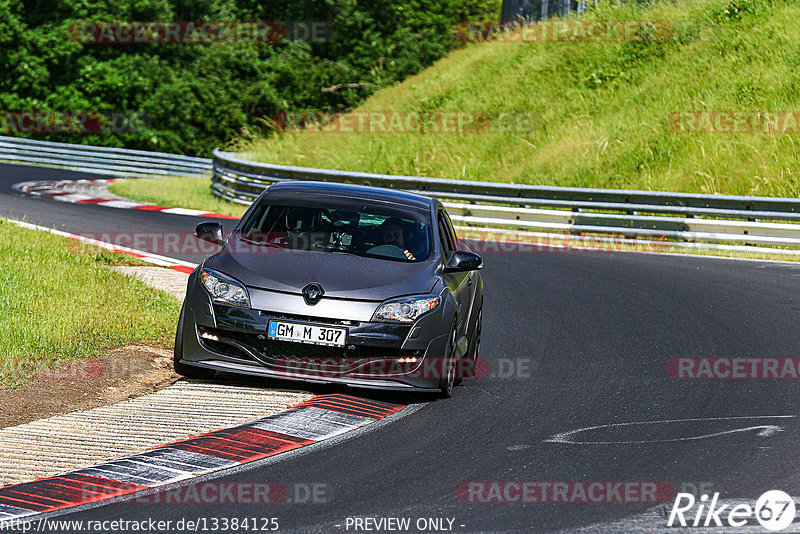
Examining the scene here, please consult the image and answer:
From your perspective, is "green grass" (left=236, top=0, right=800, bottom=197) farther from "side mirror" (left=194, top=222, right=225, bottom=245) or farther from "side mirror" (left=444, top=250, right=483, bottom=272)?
"side mirror" (left=194, top=222, right=225, bottom=245)

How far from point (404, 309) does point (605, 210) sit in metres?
14.2

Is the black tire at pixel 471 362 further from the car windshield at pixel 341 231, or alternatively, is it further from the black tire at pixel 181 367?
the black tire at pixel 181 367

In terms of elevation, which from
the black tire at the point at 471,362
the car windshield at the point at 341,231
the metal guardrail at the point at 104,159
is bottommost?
the metal guardrail at the point at 104,159

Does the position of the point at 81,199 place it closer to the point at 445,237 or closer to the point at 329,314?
the point at 445,237

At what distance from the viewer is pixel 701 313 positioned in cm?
1276

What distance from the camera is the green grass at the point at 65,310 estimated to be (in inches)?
348

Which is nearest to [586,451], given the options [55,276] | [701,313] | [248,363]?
[248,363]

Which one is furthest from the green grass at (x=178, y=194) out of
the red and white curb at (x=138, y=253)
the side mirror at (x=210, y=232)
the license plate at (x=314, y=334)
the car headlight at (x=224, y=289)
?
the license plate at (x=314, y=334)

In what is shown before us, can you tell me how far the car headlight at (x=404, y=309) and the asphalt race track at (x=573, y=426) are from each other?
0.66 m

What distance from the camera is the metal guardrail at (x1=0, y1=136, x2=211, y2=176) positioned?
3756 cm

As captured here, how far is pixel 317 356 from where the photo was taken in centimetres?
791

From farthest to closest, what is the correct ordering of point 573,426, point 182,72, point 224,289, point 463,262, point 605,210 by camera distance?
1. point 182,72
2. point 605,210
3. point 463,262
4. point 224,289
5. point 573,426

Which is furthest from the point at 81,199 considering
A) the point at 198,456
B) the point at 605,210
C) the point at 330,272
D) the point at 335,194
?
the point at 198,456

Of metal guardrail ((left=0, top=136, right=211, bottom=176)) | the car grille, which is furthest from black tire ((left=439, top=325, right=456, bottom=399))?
metal guardrail ((left=0, top=136, right=211, bottom=176))
